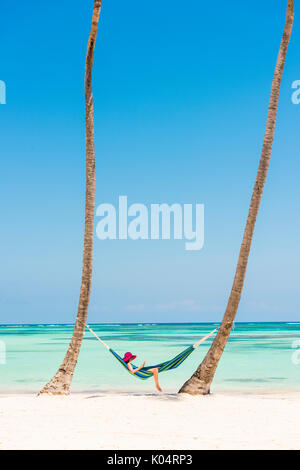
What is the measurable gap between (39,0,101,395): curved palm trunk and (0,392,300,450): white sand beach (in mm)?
260

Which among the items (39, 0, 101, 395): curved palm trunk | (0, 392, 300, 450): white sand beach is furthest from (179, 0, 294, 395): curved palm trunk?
(39, 0, 101, 395): curved palm trunk

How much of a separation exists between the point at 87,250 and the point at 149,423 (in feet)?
8.83

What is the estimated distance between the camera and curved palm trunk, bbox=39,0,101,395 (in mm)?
7352

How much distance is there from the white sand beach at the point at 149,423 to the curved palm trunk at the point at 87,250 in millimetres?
260

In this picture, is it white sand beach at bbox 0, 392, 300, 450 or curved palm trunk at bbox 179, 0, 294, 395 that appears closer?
white sand beach at bbox 0, 392, 300, 450

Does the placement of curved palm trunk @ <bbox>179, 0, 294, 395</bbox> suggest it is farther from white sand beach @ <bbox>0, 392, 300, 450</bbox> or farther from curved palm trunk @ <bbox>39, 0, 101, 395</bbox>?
curved palm trunk @ <bbox>39, 0, 101, 395</bbox>

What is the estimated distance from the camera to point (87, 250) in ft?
24.7

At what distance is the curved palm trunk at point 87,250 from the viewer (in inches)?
289

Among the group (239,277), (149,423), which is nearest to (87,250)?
(239,277)

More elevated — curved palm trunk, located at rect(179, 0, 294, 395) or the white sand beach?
curved palm trunk, located at rect(179, 0, 294, 395)

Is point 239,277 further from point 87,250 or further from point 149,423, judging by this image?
point 149,423

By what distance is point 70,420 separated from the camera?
5.67 m

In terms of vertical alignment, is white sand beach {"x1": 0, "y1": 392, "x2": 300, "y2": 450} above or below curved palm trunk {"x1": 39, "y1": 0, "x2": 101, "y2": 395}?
below
